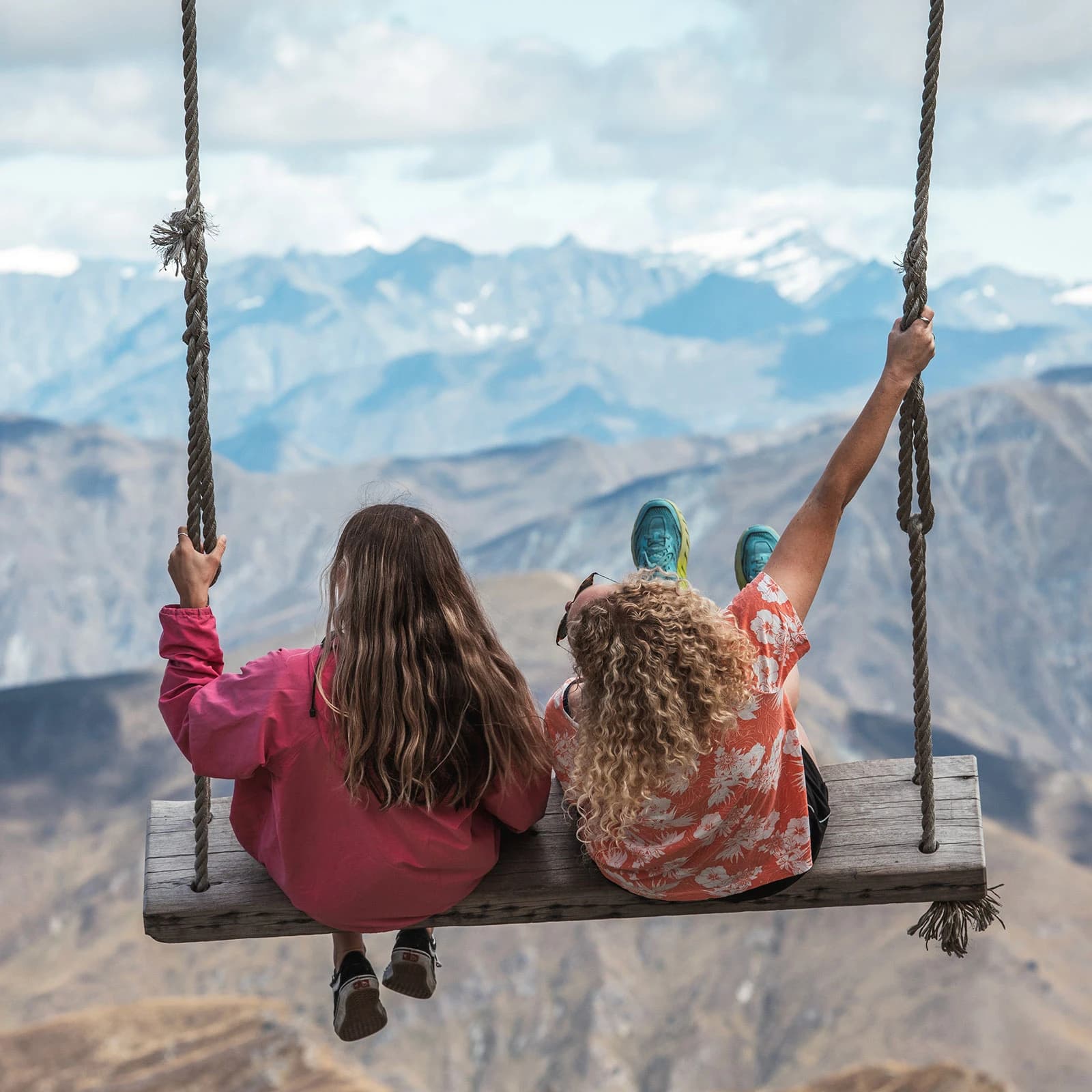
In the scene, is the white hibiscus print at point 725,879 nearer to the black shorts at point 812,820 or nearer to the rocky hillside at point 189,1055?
the black shorts at point 812,820

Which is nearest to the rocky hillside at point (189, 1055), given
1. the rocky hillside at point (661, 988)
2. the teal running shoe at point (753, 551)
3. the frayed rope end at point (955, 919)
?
the rocky hillside at point (661, 988)

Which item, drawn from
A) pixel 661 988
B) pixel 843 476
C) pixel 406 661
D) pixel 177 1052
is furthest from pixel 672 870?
pixel 661 988

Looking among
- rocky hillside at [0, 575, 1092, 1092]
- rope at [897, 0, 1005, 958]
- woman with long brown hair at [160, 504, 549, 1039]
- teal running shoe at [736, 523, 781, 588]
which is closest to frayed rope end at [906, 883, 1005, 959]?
rope at [897, 0, 1005, 958]

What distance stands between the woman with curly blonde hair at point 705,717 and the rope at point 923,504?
0.25ft

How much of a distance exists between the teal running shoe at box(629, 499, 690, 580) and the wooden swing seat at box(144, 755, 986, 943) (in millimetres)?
840

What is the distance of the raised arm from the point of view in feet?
6.61

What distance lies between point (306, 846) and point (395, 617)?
41cm

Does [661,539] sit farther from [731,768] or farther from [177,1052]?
[177,1052]

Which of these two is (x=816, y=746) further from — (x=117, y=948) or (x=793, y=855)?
(x=793, y=855)

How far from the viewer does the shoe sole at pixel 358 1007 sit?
2.29 meters

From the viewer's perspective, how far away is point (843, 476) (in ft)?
6.88

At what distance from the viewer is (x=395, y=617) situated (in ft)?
6.36

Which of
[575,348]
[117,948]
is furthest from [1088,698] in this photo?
[575,348]

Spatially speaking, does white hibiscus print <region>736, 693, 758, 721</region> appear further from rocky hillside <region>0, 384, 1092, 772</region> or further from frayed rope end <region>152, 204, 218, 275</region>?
rocky hillside <region>0, 384, 1092, 772</region>
